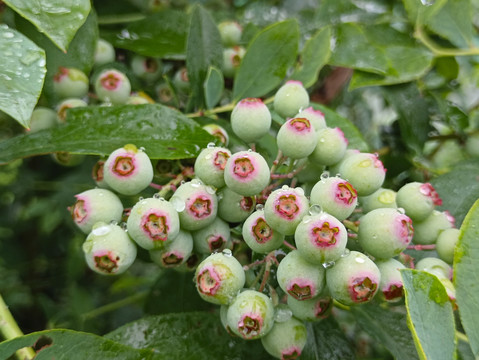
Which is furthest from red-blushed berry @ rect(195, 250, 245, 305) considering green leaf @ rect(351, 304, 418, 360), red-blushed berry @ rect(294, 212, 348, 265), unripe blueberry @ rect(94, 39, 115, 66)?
unripe blueberry @ rect(94, 39, 115, 66)

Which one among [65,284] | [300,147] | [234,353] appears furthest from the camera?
[65,284]

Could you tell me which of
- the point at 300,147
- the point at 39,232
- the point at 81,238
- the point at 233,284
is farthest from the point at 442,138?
A: the point at 39,232

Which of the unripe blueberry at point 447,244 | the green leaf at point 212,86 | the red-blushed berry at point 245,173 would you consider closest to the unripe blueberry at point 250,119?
the red-blushed berry at point 245,173

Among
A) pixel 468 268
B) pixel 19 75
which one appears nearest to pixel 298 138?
pixel 468 268

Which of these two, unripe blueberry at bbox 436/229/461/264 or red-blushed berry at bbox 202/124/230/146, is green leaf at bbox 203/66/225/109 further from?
unripe blueberry at bbox 436/229/461/264

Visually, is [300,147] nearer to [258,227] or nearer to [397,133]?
[258,227]

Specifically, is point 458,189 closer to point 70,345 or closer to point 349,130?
point 349,130
